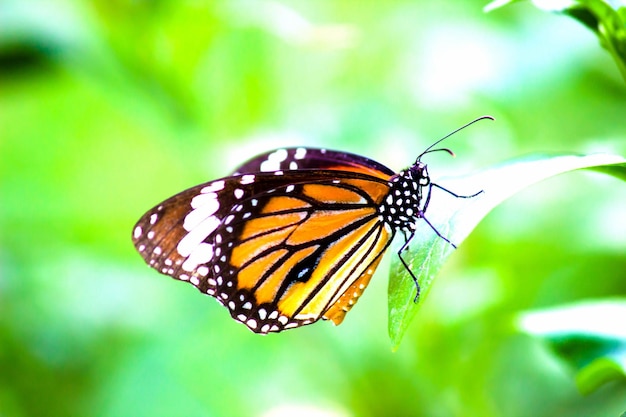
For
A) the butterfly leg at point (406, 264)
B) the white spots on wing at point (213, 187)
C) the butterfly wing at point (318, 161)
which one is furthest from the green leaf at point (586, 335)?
the white spots on wing at point (213, 187)

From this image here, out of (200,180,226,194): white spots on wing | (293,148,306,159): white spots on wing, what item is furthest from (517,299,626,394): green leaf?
(200,180,226,194): white spots on wing

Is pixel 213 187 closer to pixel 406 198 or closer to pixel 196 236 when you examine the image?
pixel 196 236

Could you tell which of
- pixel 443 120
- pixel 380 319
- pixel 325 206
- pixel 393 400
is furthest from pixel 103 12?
pixel 393 400

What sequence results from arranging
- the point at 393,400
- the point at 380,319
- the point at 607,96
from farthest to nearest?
the point at 607,96 < the point at 380,319 < the point at 393,400

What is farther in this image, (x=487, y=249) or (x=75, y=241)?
(x=75, y=241)

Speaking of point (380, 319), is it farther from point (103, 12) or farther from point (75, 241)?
point (75, 241)

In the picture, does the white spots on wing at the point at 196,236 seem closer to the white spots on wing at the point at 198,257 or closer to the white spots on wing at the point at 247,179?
the white spots on wing at the point at 198,257
